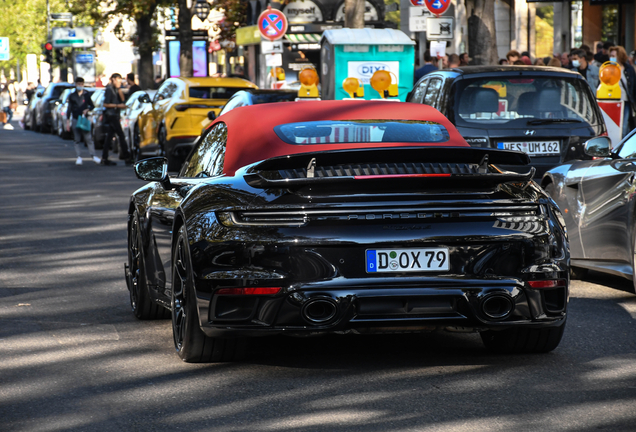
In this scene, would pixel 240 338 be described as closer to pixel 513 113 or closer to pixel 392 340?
pixel 392 340

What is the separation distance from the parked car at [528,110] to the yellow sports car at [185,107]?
8604 mm

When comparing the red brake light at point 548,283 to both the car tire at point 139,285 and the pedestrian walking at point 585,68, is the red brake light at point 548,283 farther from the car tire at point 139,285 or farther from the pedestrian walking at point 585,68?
the pedestrian walking at point 585,68

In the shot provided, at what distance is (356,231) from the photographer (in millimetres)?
5293

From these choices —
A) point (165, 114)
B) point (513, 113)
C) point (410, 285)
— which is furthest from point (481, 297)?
point (165, 114)

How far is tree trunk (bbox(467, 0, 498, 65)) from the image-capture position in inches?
899

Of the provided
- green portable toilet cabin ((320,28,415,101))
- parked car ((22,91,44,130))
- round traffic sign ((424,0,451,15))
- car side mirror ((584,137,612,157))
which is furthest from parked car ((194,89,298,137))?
parked car ((22,91,44,130))

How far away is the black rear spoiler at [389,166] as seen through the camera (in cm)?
540

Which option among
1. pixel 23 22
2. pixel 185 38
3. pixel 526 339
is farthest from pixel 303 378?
pixel 23 22

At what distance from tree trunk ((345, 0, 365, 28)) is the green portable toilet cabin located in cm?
216

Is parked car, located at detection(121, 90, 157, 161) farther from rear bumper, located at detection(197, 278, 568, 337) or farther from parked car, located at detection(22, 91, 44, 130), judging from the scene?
parked car, located at detection(22, 91, 44, 130)

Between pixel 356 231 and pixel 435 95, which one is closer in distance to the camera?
pixel 356 231

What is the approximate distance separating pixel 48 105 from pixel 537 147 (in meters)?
31.7

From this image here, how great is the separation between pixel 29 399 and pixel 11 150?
2507cm

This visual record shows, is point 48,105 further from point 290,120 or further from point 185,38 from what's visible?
point 290,120
